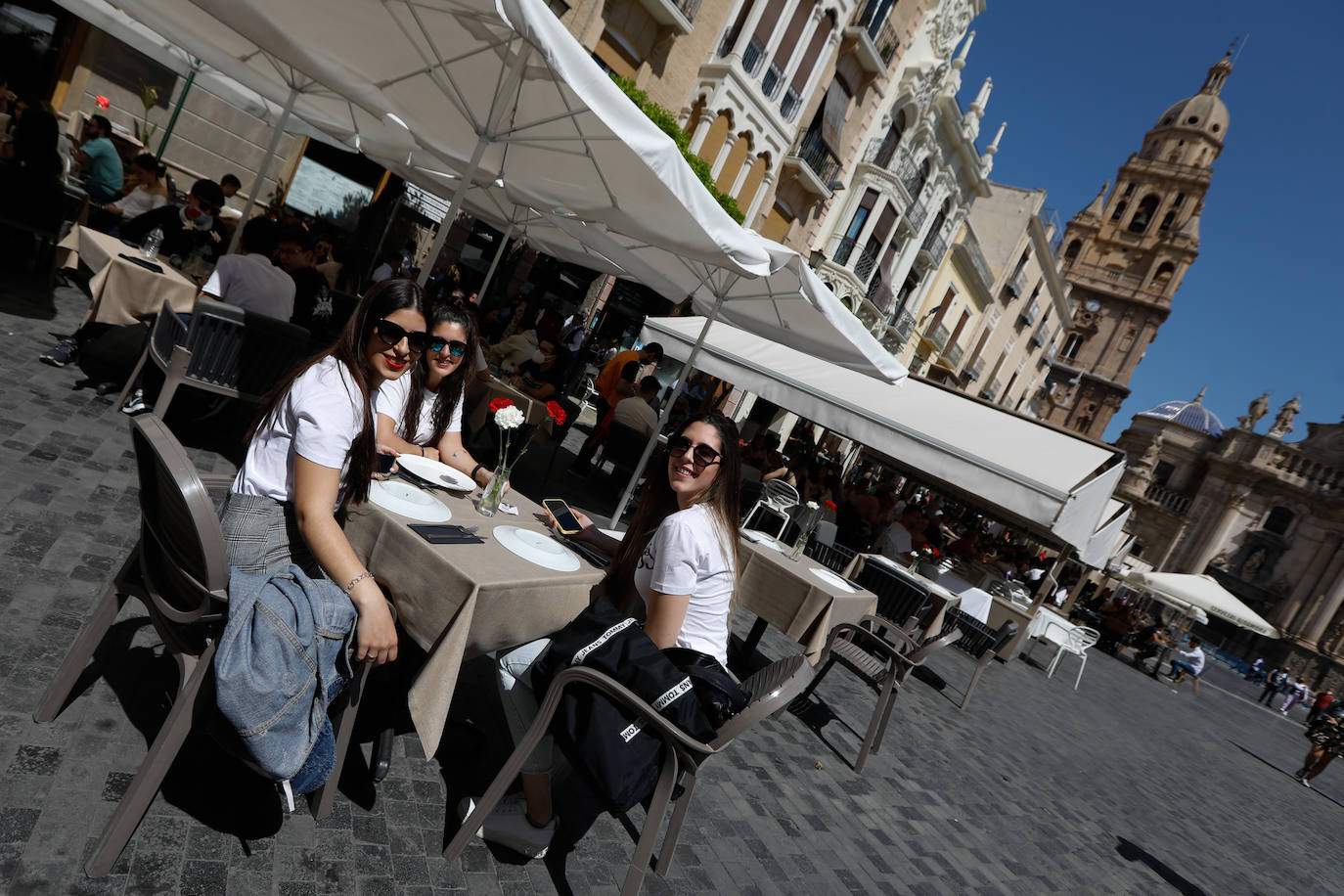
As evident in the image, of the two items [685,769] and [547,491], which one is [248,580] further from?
[547,491]

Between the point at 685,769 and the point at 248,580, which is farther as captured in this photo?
the point at 685,769

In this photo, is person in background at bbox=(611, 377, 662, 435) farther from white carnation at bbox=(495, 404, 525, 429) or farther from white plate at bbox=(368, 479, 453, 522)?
white plate at bbox=(368, 479, 453, 522)

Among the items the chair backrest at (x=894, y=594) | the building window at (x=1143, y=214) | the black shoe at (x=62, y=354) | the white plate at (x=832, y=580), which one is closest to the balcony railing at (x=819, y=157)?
the chair backrest at (x=894, y=594)

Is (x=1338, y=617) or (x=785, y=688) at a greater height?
Result: (x=1338, y=617)

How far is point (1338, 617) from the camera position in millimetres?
38250

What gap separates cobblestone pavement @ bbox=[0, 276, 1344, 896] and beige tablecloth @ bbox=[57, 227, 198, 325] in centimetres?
54

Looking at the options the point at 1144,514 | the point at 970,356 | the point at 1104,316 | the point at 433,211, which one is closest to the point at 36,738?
the point at 433,211

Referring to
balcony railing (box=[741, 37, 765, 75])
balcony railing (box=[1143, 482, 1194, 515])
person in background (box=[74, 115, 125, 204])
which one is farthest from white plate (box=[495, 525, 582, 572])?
balcony railing (box=[1143, 482, 1194, 515])

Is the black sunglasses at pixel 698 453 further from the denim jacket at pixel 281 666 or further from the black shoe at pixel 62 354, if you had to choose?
the black shoe at pixel 62 354

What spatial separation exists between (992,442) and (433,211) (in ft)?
41.3

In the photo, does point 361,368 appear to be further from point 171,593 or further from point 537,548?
point 537,548

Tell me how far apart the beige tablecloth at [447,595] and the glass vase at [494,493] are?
1.13ft

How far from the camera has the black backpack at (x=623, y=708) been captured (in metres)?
2.15

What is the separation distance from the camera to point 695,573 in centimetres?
246
